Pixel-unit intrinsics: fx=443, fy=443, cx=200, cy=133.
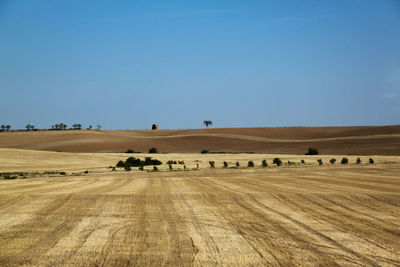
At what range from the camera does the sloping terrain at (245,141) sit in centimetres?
9894

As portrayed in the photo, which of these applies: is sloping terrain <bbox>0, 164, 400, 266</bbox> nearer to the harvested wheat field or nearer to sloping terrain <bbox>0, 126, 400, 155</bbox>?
the harvested wheat field

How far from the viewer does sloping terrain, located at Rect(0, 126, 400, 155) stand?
98.9 meters

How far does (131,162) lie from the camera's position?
5284cm

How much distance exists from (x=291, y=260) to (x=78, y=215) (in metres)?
6.92

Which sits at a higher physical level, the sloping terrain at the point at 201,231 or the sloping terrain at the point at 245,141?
the sloping terrain at the point at 245,141

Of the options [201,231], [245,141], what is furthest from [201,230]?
[245,141]

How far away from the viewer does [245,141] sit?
121875 mm

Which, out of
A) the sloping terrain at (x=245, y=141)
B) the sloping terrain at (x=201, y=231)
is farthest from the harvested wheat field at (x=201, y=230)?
the sloping terrain at (x=245, y=141)

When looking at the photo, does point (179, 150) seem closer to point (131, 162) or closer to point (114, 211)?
point (131, 162)

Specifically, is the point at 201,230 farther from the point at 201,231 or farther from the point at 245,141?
the point at 245,141

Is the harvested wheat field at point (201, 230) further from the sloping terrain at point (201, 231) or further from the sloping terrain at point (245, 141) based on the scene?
the sloping terrain at point (245, 141)

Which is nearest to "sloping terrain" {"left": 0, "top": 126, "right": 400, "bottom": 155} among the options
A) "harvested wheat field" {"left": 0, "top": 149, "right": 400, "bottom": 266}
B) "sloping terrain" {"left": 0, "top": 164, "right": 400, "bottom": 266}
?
"harvested wheat field" {"left": 0, "top": 149, "right": 400, "bottom": 266}

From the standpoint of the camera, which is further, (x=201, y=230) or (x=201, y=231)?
(x=201, y=230)

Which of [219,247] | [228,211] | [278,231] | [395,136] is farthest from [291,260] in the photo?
[395,136]
